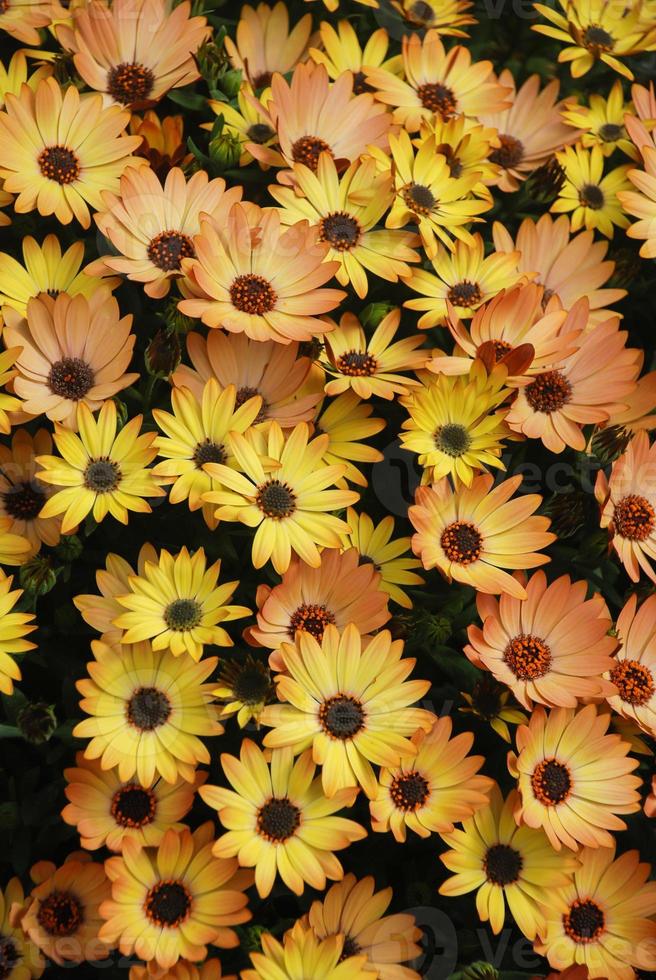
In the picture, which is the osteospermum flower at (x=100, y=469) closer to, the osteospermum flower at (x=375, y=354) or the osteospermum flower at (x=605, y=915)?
the osteospermum flower at (x=375, y=354)

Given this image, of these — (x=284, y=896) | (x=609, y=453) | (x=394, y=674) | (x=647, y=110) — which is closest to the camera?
(x=394, y=674)

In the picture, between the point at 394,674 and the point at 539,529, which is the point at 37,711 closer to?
the point at 394,674

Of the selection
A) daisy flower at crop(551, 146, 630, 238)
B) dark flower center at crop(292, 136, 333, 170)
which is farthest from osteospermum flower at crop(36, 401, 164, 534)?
daisy flower at crop(551, 146, 630, 238)

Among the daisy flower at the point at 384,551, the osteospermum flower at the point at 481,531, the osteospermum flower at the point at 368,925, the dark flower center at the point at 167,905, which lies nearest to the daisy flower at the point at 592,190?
the osteospermum flower at the point at 481,531

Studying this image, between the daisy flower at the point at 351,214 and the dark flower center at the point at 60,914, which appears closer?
the dark flower center at the point at 60,914

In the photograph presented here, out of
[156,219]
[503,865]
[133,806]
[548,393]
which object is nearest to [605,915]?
[503,865]

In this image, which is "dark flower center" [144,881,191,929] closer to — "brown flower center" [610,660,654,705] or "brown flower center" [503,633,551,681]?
"brown flower center" [503,633,551,681]

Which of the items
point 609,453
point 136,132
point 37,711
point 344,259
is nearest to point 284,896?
point 37,711
